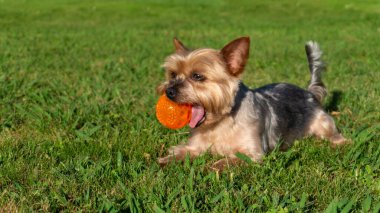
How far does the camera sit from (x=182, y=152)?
20.1 ft

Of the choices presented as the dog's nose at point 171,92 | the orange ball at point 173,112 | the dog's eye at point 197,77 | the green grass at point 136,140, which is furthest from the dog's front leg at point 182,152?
the dog's eye at point 197,77

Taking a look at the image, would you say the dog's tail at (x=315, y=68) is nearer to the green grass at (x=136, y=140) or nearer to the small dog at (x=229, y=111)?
the green grass at (x=136, y=140)

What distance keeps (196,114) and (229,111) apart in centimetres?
40

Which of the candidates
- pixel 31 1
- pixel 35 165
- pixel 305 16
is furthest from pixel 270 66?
pixel 31 1

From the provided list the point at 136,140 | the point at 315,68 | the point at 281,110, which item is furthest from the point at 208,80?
the point at 315,68

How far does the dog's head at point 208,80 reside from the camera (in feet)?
18.7

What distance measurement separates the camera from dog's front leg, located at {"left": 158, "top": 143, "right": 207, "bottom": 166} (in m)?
5.72

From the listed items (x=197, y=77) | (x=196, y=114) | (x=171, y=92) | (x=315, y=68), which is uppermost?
(x=197, y=77)

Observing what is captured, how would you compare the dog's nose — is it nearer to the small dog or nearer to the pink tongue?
the small dog

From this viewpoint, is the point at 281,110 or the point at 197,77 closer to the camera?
the point at 197,77

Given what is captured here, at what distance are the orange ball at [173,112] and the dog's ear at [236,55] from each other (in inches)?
26.9

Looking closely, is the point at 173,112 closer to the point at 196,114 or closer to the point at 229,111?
the point at 196,114

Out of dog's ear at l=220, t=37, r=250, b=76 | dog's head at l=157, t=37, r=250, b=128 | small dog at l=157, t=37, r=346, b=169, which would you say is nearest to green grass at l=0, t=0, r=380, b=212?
small dog at l=157, t=37, r=346, b=169

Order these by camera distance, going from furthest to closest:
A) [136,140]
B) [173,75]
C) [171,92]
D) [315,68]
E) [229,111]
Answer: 1. [315,68]
2. [136,140]
3. [173,75]
4. [229,111]
5. [171,92]
